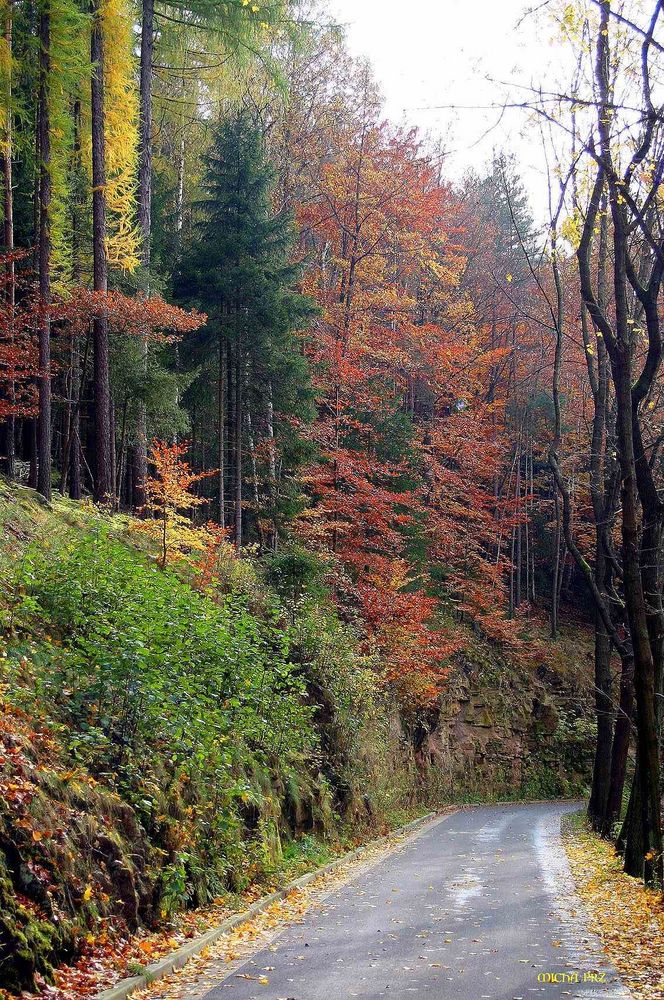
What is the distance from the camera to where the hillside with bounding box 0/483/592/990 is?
7.29 meters

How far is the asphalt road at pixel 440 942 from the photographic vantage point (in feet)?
23.1

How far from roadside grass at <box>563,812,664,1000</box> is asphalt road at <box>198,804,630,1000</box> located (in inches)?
7.4

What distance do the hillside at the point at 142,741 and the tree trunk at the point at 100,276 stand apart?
212cm

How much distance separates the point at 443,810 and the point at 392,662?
739 centimetres

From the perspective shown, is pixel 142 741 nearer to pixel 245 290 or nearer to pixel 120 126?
pixel 120 126

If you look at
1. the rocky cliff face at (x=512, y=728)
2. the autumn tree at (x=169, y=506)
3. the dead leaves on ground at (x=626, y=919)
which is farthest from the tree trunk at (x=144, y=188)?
the rocky cliff face at (x=512, y=728)

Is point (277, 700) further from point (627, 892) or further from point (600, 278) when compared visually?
point (600, 278)

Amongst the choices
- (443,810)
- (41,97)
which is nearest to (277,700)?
(41,97)

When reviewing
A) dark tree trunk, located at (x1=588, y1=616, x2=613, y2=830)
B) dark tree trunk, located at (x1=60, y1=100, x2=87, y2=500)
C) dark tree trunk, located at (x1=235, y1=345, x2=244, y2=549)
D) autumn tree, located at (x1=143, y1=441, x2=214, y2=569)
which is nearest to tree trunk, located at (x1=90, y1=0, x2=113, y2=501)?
dark tree trunk, located at (x1=60, y1=100, x2=87, y2=500)

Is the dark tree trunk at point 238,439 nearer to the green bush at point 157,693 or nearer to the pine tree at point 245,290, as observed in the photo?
the pine tree at point 245,290

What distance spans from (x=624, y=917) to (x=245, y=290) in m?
18.6

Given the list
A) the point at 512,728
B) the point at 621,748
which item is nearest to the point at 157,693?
the point at 621,748

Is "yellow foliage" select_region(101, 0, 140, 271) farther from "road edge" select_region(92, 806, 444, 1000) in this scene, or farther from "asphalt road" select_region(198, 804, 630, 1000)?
"asphalt road" select_region(198, 804, 630, 1000)

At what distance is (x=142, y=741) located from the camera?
9891mm
